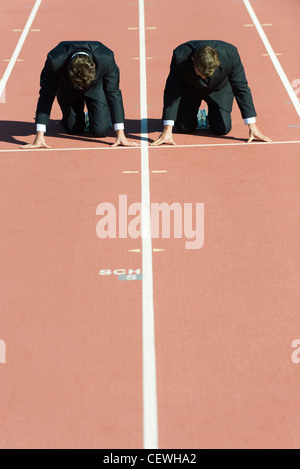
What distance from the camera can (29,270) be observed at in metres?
6.36

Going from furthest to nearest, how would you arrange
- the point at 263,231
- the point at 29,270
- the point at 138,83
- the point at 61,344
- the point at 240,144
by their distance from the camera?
1. the point at 138,83
2. the point at 240,144
3. the point at 263,231
4. the point at 29,270
5. the point at 61,344

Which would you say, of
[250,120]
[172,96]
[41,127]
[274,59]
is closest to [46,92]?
[41,127]

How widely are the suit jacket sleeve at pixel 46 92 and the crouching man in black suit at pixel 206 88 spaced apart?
125 cm

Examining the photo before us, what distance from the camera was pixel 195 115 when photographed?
888cm

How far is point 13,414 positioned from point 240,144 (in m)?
4.73

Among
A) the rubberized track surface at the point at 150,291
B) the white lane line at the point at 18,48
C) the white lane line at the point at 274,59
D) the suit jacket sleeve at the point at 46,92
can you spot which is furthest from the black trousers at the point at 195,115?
the white lane line at the point at 18,48

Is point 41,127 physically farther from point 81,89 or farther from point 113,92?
point 113,92

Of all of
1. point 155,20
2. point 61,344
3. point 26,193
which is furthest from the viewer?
point 155,20

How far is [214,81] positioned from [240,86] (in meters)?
0.30

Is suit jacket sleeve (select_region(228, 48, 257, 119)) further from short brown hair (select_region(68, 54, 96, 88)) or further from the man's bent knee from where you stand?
short brown hair (select_region(68, 54, 96, 88))

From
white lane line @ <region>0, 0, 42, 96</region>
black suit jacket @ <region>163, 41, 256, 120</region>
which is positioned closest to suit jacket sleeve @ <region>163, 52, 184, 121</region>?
black suit jacket @ <region>163, 41, 256, 120</region>

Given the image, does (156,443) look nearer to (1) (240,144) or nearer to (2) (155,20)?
(1) (240,144)

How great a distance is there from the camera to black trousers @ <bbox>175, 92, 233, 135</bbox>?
28.3 feet

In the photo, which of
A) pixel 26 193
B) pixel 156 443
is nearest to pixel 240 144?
pixel 26 193
